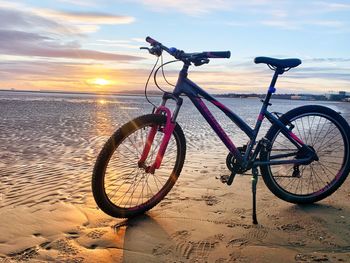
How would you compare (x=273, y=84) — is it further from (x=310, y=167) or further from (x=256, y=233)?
(x=256, y=233)

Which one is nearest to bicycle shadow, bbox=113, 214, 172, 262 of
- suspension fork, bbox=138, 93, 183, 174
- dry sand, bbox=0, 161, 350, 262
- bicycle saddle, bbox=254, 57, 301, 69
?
dry sand, bbox=0, 161, 350, 262

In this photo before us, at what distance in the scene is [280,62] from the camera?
191 inches

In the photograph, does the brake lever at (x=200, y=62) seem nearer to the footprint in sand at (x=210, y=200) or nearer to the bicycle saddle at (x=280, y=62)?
the bicycle saddle at (x=280, y=62)

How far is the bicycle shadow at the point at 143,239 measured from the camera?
353 centimetres

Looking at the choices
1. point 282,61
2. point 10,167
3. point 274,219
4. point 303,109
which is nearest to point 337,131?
point 303,109

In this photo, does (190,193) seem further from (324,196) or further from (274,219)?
(324,196)

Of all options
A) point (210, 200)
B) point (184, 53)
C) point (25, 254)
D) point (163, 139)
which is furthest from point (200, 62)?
point (25, 254)

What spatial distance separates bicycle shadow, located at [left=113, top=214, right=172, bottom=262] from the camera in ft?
11.6

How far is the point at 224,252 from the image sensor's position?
12.0 ft

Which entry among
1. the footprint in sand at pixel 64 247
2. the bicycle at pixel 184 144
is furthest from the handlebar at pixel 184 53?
the footprint in sand at pixel 64 247

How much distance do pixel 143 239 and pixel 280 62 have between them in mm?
2789

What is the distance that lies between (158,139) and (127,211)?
970 millimetres

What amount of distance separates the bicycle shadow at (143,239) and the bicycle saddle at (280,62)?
7.86 ft

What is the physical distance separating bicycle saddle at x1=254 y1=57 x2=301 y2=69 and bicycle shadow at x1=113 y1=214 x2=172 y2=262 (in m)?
2.40
